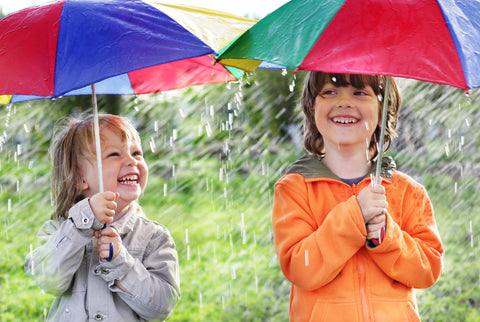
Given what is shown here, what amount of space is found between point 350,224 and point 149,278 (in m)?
0.89

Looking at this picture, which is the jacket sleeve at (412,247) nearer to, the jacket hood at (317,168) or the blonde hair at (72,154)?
the jacket hood at (317,168)

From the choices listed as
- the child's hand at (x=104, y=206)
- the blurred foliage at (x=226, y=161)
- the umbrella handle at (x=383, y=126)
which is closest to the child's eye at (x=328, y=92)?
the umbrella handle at (x=383, y=126)

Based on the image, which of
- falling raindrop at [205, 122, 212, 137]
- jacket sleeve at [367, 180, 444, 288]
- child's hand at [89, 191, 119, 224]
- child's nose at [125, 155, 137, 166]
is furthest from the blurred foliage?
child's hand at [89, 191, 119, 224]

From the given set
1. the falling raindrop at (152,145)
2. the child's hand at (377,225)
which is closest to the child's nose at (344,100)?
the child's hand at (377,225)

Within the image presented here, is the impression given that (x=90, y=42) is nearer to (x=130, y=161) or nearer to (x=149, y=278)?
(x=130, y=161)

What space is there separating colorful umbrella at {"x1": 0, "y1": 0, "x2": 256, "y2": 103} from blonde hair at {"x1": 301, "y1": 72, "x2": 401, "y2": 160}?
0.45m

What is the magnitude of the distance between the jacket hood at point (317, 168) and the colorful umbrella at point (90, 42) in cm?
63

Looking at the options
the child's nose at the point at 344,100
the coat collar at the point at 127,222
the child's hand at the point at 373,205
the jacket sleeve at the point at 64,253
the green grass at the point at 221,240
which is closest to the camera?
the child's hand at the point at 373,205

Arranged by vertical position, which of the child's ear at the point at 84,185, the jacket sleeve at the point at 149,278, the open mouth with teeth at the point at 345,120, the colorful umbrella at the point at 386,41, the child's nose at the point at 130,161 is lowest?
the jacket sleeve at the point at 149,278

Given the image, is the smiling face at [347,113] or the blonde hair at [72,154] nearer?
the smiling face at [347,113]

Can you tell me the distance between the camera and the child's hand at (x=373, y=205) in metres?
2.50

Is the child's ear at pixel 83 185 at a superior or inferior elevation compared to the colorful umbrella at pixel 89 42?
inferior

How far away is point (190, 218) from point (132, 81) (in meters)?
3.16

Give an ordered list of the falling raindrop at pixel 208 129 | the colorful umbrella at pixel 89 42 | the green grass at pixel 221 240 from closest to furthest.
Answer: the colorful umbrella at pixel 89 42
the green grass at pixel 221 240
the falling raindrop at pixel 208 129
